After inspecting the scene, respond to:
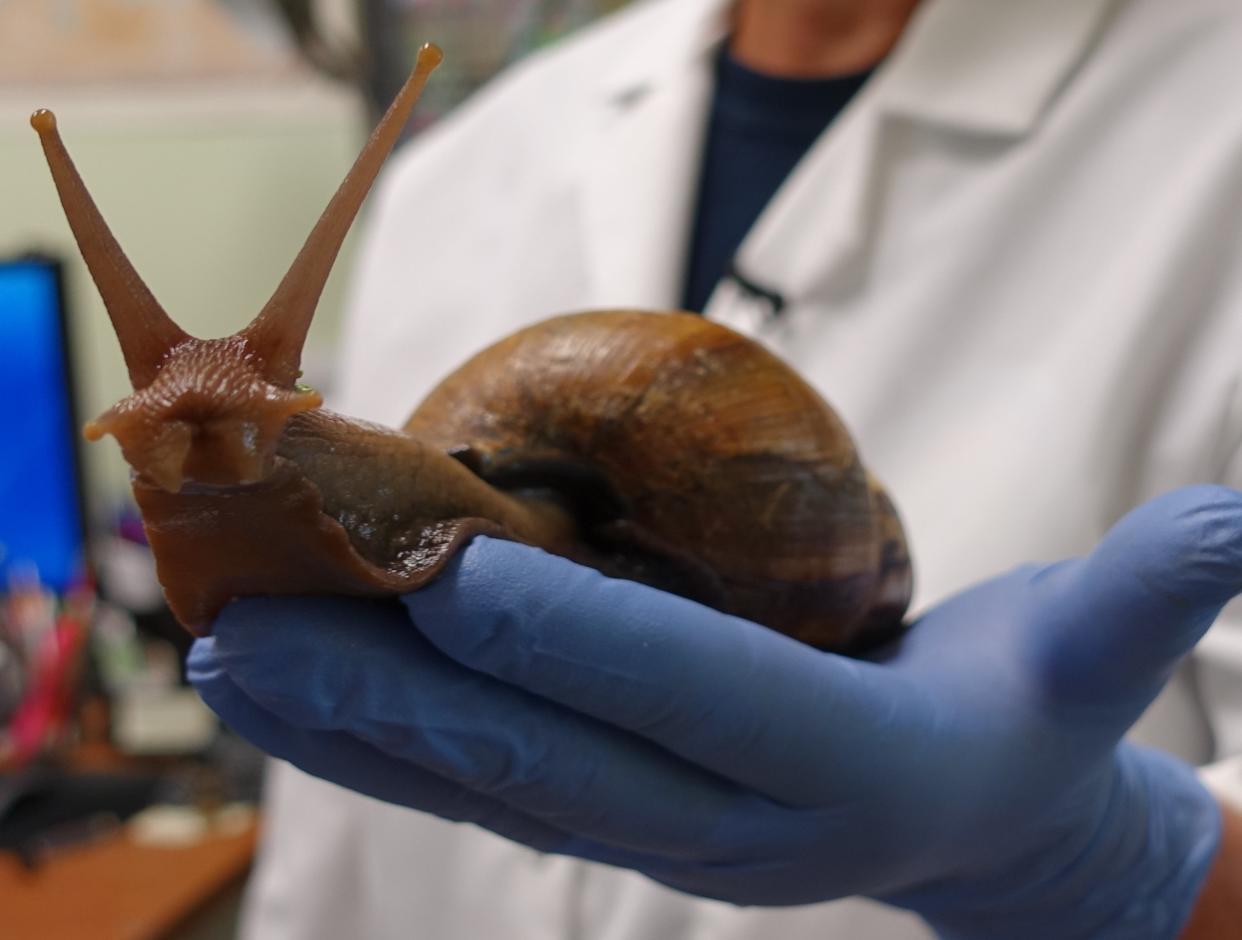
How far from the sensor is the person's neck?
101cm

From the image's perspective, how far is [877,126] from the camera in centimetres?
92

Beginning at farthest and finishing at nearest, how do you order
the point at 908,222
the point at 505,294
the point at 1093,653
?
the point at 505,294 < the point at 908,222 < the point at 1093,653

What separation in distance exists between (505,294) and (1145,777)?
0.68 m

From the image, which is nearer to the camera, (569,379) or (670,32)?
(569,379)

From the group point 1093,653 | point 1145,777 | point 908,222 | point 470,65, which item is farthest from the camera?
point 470,65

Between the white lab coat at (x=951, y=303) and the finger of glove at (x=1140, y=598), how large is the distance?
21cm

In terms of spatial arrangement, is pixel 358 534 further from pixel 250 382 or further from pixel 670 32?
pixel 670 32

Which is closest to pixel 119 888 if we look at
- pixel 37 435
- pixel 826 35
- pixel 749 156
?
pixel 37 435

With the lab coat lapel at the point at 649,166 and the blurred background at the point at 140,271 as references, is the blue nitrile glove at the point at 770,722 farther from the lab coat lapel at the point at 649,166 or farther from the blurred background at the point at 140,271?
the blurred background at the point at 140,271

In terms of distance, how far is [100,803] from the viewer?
1.48 m

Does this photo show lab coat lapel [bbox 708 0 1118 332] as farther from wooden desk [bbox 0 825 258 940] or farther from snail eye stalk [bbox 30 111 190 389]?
wooden desk [bbox 0 825 258 940]

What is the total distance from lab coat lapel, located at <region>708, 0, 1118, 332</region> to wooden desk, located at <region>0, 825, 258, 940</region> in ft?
2.87

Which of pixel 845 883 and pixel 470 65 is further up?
pixel 470 65

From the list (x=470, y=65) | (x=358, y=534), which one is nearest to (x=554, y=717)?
(x=358, y=534)
